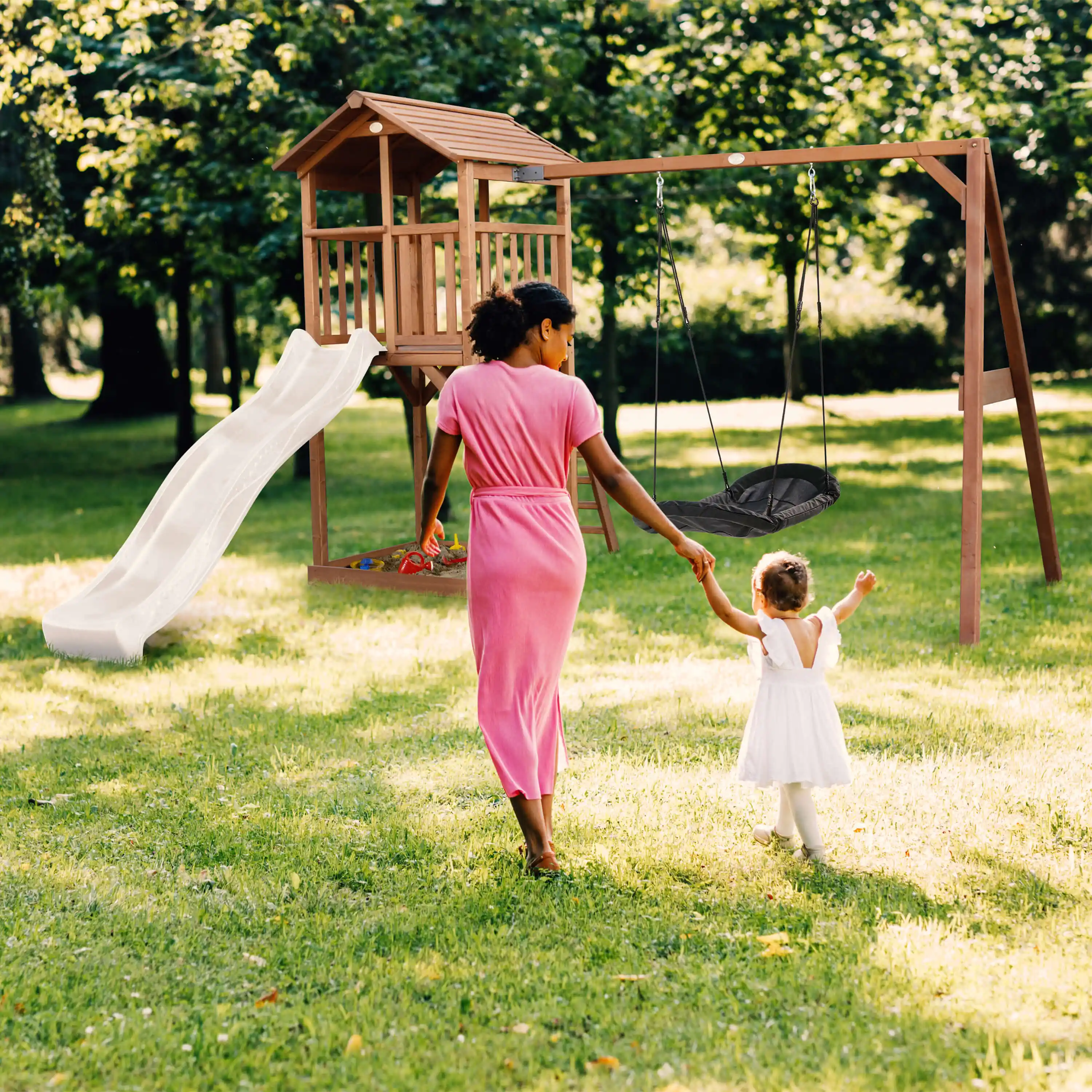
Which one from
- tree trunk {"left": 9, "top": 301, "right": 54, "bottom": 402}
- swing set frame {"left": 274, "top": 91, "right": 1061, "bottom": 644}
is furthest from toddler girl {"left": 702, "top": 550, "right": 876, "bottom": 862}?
tree trunk {"left": 9, "top": 301, "right": 54, "bottom": 402}

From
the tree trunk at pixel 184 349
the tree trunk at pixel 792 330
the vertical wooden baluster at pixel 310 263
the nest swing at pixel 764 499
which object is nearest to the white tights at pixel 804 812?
the nest swing at pixel 764 499

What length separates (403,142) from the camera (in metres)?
9.33

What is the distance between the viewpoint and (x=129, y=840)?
5051 mm

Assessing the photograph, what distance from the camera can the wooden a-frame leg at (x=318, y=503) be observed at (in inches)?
363

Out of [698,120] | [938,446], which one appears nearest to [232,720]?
[698,120]

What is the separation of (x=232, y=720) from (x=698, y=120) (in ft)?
40.4

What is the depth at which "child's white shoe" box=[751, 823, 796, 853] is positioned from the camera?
15.6 feet

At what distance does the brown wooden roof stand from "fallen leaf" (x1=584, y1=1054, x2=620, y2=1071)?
6.34 m

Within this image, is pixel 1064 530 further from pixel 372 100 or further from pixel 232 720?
pixel 232 720

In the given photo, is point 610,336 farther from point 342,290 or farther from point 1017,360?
point 1017,360

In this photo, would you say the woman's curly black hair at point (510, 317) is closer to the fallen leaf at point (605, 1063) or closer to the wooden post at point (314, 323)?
the fallen leaf at point (605, 1063)

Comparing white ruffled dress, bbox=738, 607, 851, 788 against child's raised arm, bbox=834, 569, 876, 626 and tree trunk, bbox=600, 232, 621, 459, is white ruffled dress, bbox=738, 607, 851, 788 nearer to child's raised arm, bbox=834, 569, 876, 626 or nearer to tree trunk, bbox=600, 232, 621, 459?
child's raised arm, bbox=834, 569, 876, 626

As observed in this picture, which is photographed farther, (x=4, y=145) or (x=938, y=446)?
(x=938, y=446)

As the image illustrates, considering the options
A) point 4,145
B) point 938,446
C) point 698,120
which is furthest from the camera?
point 938,446
